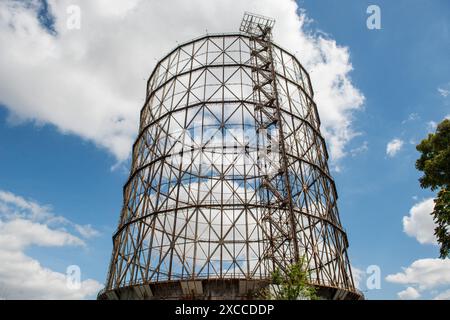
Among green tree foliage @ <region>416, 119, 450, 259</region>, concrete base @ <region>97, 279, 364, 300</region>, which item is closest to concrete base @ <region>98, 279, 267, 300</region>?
concrete base @ <region>97, 279, 364, 300</region>

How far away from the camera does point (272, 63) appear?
1834 centimetres

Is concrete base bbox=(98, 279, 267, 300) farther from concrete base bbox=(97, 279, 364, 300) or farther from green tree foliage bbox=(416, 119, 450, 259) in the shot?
green tree foliage bbox=(416, 119, 450, 259)

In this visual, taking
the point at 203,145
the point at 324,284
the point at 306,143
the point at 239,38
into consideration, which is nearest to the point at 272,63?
the point at 239,38

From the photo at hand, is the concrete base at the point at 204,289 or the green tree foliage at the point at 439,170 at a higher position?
the green tree foliage at the point at 439,170

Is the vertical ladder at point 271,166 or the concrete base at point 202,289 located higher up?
the vertical ladder at point 271,166

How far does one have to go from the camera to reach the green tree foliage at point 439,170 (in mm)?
8750

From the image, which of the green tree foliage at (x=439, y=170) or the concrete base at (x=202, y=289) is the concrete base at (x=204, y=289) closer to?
the concrete base at (x=202, y=289)

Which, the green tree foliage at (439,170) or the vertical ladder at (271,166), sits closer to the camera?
the green tree foliage at (439,170)

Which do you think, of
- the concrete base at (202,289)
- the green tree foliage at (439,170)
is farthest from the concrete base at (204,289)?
the green tree foliage at (439,170)

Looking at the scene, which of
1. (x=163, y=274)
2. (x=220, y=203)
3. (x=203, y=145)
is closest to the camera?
(x=163, y=274)

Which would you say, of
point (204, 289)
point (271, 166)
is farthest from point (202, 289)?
point (271, 166)

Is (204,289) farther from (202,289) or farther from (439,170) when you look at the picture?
(439,170)
